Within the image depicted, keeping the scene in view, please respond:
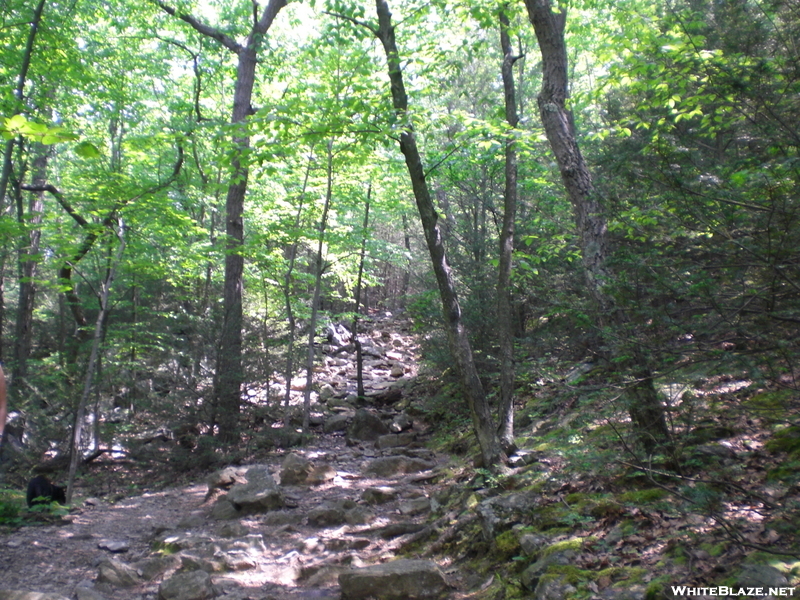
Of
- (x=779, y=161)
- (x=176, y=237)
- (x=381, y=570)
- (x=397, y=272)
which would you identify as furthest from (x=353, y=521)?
(x=397, y=272)

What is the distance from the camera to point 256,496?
24.1 ft

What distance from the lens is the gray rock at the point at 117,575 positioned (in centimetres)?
508

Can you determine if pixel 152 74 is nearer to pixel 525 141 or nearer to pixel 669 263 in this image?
pixel 525 141

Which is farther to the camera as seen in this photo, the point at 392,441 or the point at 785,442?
the point at 392,441

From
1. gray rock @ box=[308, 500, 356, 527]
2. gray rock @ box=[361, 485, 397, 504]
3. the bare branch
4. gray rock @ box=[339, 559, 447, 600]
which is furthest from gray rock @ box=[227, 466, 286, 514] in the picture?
the bare branch

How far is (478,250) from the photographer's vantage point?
1062cm

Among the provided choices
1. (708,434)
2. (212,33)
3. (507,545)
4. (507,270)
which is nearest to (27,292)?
(212,33)

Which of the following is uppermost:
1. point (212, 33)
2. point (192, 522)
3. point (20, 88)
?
point (212, 33)

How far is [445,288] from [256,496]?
12.9 feet

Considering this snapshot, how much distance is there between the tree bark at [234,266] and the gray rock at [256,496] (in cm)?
258

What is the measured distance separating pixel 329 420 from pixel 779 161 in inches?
438

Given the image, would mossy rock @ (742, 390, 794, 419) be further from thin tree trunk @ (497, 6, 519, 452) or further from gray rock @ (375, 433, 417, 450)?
gray rock @ (375, 433, 417, 450)

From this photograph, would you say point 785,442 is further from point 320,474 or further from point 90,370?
point 90,370

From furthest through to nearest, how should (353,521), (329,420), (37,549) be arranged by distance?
(329,420), (353,521), (37,549)
